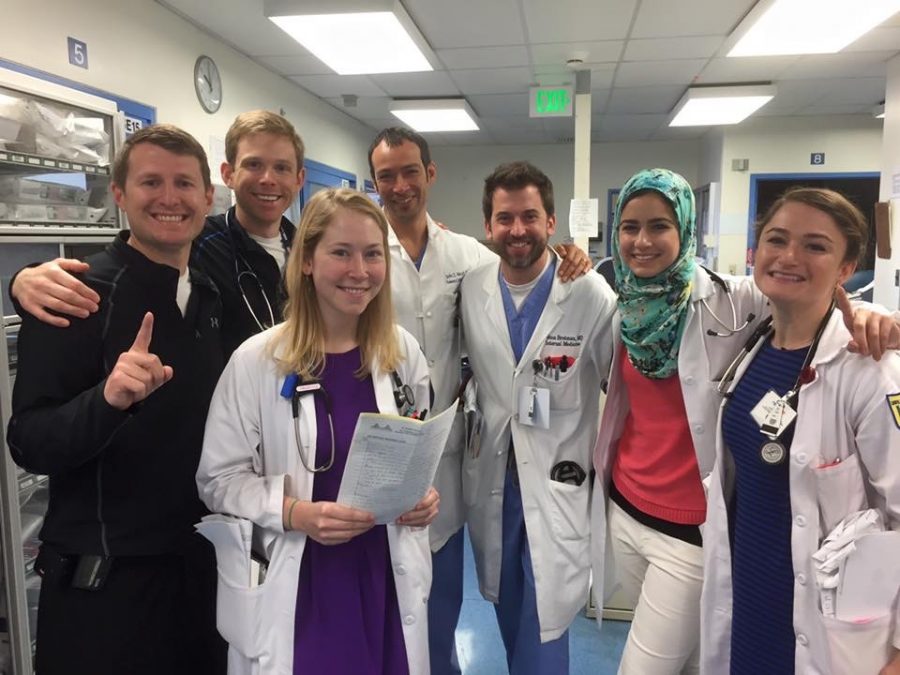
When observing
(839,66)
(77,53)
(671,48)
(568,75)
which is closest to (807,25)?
(671,48)

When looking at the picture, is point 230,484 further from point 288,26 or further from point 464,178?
point 464,178

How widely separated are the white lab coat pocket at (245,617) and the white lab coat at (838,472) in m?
1.13

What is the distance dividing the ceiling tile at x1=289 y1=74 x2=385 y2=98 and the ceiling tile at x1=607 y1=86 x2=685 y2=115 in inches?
91.4

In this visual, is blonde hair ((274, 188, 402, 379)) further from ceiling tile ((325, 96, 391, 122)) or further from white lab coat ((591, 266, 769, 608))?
ceiling tile ((325, 96, 391, 122))

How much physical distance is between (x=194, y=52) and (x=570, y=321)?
11.3 feet

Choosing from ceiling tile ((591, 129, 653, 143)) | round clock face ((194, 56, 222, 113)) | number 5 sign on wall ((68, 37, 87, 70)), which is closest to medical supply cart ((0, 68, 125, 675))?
number 5 sign on wall ((68, 37, 87, 70))

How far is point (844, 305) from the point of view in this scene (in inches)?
51.7

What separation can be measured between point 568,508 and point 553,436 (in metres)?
0.22

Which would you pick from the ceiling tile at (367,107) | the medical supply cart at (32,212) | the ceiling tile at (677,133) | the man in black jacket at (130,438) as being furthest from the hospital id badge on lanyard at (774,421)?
the ceiling tile at (677,133)

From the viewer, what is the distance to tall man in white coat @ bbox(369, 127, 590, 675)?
209 cm

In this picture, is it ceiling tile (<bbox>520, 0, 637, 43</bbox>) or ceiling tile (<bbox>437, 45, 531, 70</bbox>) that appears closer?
ceiling tile (<bbox>520, 0, 637, 43</bbox>)

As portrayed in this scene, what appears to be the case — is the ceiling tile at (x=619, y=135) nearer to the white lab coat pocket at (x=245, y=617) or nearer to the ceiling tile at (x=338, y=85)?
the ceiling tile at (x=338, y=85)

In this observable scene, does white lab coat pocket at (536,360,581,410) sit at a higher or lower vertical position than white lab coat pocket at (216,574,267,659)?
higher

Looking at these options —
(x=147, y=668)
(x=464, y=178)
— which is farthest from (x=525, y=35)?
(x=464, y=178)
